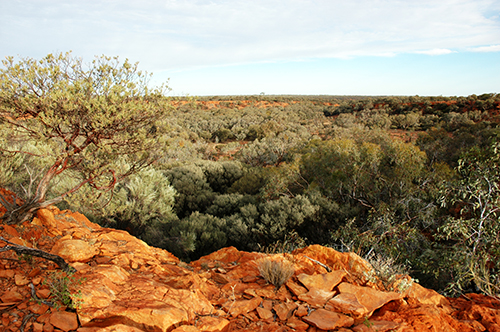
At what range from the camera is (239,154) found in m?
19.2

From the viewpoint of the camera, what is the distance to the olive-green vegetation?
12.3 feet

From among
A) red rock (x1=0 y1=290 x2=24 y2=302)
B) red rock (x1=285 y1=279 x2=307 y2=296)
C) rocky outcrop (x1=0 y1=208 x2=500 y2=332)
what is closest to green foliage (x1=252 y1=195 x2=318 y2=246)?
rocky outcrop (x1=0 y1=208 x2=500 y2=332)

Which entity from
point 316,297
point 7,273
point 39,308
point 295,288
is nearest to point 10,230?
point 7,273

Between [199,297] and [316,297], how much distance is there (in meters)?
1.34

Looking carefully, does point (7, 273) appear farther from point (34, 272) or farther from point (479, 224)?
point (479, 224)

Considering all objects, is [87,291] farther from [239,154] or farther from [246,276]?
[239,154]

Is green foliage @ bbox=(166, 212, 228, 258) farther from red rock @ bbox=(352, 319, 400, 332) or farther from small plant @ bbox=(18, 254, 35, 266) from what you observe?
red rock @ bbox=(352, 319, 400, 332)

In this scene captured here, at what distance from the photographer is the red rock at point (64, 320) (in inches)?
89.0

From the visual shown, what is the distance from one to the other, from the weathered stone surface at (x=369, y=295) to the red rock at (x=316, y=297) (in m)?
0.19

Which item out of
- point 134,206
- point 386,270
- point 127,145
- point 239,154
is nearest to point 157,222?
point 134,206

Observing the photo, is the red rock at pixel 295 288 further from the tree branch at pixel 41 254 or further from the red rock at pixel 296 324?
the tree branch at pixel 41 254

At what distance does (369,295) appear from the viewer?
323cm

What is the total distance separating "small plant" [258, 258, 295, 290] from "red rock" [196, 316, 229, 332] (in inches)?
35.5

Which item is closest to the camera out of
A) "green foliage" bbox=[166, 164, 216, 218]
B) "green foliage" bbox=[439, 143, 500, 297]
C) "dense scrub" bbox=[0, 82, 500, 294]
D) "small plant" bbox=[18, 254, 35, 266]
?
"small plant" bbox=[18, 254, 35, 266]
